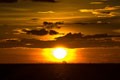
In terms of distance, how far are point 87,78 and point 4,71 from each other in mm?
9559

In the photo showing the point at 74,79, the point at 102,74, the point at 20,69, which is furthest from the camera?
the point at 20,69

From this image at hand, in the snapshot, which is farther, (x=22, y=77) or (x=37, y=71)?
(x=37, y=71)

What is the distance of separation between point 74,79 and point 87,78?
1681mm

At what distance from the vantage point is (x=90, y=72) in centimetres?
4888

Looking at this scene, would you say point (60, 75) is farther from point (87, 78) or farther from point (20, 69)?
point (20, 69)

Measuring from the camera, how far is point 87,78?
144 feet

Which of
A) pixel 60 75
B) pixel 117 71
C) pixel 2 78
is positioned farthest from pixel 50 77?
pixel 117 71

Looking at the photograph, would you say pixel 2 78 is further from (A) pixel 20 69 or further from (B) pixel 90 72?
(B) pixel 90 72

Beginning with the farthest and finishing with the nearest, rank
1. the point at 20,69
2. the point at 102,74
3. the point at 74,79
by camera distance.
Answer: the point at 20,69
the point at 102,74
the point at 74,79

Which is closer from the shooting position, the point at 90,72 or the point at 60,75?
the point at 60,75

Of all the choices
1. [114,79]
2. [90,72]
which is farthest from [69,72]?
[114,79]

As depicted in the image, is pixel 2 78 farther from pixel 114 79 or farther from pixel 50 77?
pixel 114 79

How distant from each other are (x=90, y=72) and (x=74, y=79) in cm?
639

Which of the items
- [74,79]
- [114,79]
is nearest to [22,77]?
[74,79]
